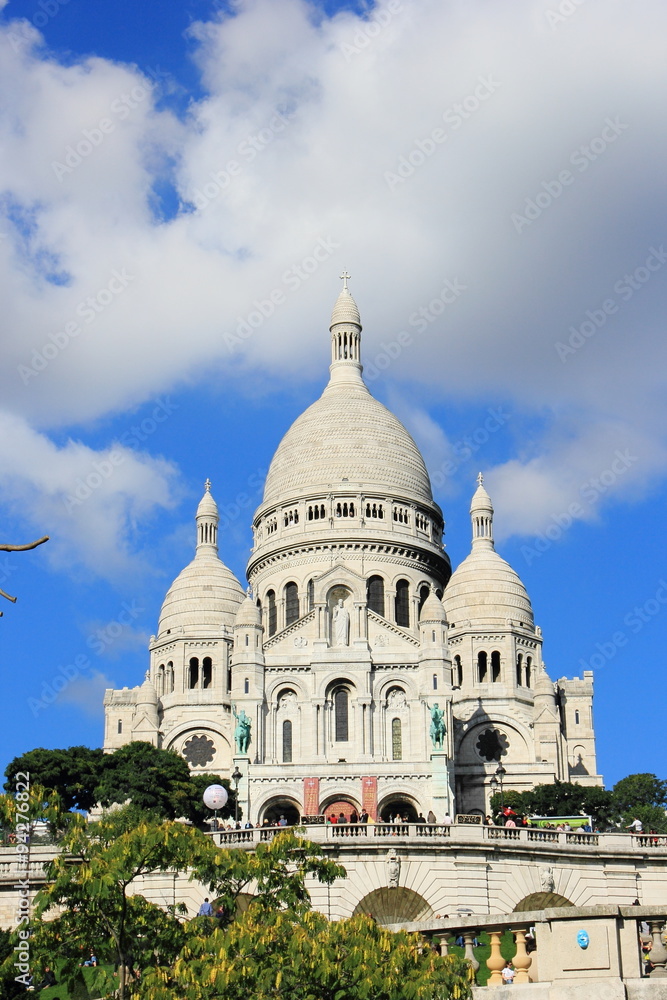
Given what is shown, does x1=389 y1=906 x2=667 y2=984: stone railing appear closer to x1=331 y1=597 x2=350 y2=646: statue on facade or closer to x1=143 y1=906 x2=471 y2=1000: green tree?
x1=143 y1=906 x2=471 y2=1000: green tree

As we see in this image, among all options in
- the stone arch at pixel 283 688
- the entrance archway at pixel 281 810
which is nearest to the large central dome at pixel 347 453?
the stone arch at pixel 283 688

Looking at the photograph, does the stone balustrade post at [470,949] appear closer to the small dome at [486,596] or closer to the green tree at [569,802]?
the green tree at [569,802]

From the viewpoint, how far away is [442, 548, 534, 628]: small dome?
9838 cm

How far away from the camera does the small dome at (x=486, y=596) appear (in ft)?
323

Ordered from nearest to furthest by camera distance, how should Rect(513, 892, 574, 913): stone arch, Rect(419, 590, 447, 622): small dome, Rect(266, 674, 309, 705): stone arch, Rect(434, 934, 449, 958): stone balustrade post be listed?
Rect(434, 934, 449, 958): stone balustrade post, Rect(513, 892, 574, 913): stone arch, Rect(266, 674, 309, 705): stone arch, Rect(419, 590, 447, 622): small dome

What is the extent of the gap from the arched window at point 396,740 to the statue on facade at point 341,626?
579 centimetres

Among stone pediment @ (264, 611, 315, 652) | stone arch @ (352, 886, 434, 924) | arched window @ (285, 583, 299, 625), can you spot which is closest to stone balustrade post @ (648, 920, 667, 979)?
stone arch @ (352, 886, 434, 924)

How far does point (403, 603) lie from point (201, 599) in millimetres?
12736

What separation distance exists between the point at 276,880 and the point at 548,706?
6518 centimetres

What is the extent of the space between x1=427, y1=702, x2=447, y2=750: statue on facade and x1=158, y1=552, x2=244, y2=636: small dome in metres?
20.4

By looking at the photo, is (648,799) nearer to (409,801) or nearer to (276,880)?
(409,801)

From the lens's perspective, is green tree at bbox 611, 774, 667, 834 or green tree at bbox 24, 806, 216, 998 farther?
green tree at bbox 611, 774, 667, 834

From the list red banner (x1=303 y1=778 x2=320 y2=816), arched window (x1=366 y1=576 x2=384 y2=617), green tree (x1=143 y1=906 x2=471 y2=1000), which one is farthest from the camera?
arched window (x1=366 y1=576 x2=384 y2=617)

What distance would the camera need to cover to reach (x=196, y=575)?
102 meters
